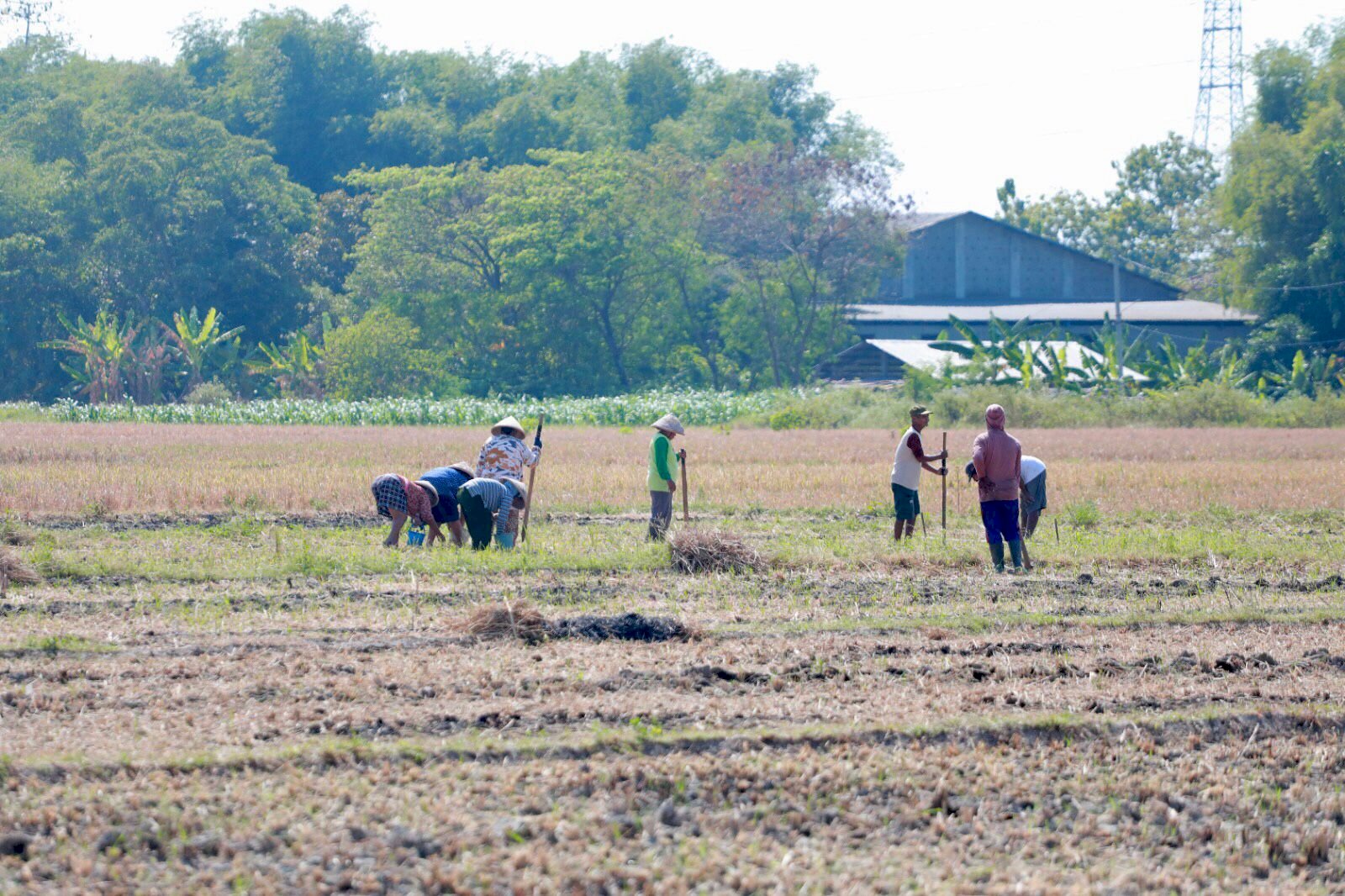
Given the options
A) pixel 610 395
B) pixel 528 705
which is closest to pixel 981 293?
pixel 610 395

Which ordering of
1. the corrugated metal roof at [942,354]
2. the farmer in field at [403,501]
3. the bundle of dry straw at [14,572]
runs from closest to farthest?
the bundle of dry straw at [14,572]
the farmer in field at [403,501]
the corrugated metal roof at [942,354]

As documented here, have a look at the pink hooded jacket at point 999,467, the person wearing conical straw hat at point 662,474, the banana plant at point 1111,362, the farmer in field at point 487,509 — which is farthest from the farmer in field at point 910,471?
the banana plant at point 1111,362

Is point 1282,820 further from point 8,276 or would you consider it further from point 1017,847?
point 8,276

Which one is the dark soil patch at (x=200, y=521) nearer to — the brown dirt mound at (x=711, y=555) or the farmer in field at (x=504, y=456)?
the farmer in field at (x=504, y=456)

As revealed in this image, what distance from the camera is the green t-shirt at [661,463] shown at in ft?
43.7

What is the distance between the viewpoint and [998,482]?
11.7 metres

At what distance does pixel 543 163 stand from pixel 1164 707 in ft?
191

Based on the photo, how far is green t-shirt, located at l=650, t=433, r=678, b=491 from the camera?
524 inches

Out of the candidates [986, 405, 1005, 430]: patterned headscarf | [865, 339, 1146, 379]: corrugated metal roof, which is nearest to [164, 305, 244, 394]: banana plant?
[865, 339, 1146, 379]: corrugated metal roof

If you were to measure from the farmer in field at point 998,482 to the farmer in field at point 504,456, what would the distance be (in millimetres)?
3810

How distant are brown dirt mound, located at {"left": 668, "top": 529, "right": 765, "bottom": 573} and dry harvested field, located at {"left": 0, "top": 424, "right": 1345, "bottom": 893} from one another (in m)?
0.19

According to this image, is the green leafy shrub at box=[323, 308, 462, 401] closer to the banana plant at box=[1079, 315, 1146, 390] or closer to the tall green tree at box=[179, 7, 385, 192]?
the tall green tree at box=[179, 7, 385, 192]

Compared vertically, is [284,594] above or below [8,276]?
below

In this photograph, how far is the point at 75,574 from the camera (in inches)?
443
